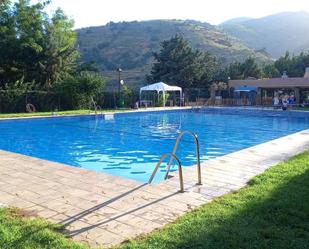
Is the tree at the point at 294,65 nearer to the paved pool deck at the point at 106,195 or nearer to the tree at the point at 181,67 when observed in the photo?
the tree at the point at 181,67

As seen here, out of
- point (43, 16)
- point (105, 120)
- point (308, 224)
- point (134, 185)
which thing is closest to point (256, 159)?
point (134, 185)

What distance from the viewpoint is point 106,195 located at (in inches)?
185

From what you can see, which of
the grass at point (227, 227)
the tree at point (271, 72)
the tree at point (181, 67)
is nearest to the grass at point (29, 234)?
the grass at point (227, 227)

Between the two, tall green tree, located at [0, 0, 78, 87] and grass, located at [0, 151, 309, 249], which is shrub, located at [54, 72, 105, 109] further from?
grass, located at [0, 151, 309, 249]

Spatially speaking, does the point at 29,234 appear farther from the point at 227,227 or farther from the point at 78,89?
the point at 78,89

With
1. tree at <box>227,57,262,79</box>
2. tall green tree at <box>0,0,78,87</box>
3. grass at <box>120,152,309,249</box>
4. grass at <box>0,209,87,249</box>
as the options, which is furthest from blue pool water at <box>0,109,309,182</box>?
tree at <box>227,57,262,79</box>

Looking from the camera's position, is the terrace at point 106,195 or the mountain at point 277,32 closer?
the terrace at point 106,195

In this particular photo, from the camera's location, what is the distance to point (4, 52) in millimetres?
26156

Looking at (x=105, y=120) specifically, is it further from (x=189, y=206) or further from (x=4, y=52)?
(x=189, y=206)

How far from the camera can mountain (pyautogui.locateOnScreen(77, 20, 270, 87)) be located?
5778 cm

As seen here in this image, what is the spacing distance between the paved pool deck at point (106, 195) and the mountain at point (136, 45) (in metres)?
43.9

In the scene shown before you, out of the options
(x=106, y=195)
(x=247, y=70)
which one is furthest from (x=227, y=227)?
(x=247, y=70)

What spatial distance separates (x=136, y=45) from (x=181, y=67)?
34194mm

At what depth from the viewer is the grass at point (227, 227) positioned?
10.5ft
